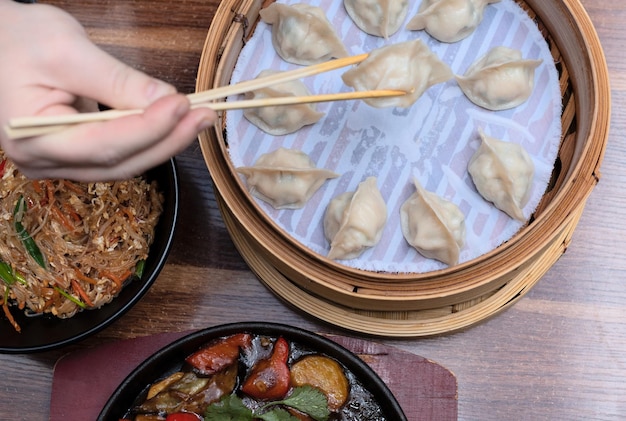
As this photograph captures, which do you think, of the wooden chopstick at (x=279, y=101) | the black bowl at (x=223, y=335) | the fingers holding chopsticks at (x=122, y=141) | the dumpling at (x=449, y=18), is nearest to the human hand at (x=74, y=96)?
the fingers holding chopsticks at (x=122, y=141)

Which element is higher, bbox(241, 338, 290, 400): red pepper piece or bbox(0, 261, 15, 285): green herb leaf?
bbox(241, 338, 290, 400): red pepper piece

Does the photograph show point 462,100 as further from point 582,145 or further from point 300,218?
point 300,218

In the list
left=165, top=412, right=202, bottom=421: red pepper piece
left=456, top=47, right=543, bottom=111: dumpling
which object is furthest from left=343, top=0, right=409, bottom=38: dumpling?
left=165, top=412, right=202, bottom=421: red pepper piece

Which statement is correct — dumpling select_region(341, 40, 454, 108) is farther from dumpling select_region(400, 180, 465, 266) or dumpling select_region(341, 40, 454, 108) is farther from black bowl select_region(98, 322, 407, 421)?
black bowl select_region(98, 322, 407, 421)

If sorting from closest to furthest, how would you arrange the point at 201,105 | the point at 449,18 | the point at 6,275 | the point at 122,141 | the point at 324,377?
1. the point at 122,141
2. the point at 201,105
3. the point at 324,377
4. the point at 6,275
5. the point at 449,18

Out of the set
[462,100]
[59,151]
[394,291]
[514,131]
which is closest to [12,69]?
[59,151]

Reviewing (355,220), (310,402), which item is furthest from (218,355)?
(355,220)

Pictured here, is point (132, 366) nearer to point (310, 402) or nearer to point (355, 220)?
point (310, 402)
